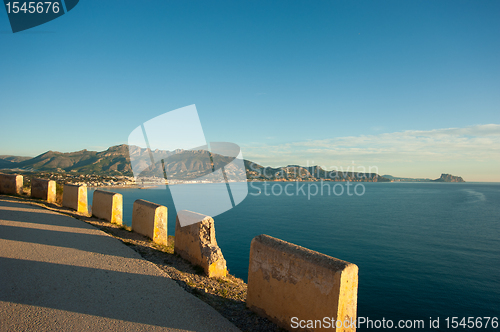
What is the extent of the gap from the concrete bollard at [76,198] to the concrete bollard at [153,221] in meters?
6.08

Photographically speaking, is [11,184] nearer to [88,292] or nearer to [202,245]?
[88,292]

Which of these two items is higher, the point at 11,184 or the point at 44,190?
the point at 11,184

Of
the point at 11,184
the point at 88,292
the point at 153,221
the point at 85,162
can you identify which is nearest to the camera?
the point at 88,292

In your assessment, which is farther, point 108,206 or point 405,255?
point 405,255

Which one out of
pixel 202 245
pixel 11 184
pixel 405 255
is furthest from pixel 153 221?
pixel 405 255

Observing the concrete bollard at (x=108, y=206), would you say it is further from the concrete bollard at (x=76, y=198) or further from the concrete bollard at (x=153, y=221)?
the concrete bollard at (x=153, y=221)

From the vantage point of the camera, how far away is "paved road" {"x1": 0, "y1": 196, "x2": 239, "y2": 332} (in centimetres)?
416

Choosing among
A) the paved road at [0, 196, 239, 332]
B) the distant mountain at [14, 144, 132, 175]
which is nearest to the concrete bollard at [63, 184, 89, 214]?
Answer: the paved road at [0, 196, 239, 332]

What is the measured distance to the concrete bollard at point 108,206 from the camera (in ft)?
37.0

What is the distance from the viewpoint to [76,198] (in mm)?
13617

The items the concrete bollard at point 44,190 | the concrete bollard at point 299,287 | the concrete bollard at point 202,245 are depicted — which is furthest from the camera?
the concrete bollard at point 44,190

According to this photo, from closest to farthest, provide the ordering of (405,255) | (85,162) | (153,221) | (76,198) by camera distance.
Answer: (153,221) < (76,198) < (405,255) < (85,162)

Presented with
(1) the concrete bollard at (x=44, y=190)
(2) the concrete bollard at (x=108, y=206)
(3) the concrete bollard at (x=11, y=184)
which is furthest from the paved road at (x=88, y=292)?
(3) the concrete bollard at (x=11, y=184)

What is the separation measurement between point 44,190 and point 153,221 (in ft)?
37.7
